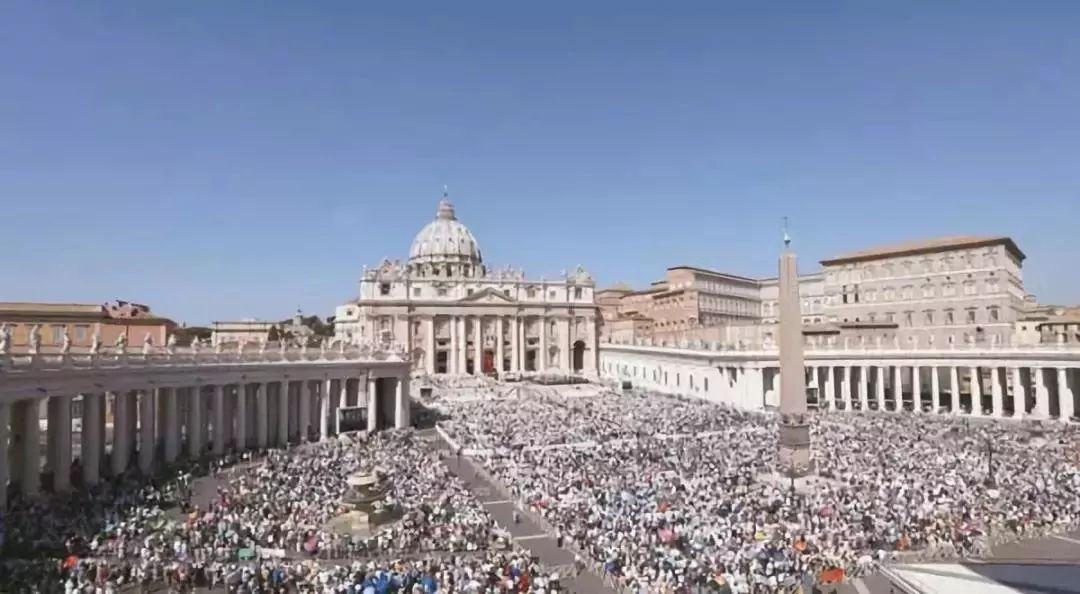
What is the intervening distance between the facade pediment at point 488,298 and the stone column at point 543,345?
15.2 ft

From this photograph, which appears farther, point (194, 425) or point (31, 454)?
point (194, 425)

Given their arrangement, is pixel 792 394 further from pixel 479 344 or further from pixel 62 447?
pixel 479 344

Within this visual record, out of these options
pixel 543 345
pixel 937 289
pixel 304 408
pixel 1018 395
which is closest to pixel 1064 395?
pixel 1018 395

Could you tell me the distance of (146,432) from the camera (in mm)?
32844

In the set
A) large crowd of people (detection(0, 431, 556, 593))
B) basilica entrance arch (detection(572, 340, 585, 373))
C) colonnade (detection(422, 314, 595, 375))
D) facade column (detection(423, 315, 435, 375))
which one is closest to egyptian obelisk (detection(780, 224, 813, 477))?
large crowd of people (detection(0, 431, 556, 593))

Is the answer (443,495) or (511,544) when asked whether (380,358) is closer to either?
(443,495)

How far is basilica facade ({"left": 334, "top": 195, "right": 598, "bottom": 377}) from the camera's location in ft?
298

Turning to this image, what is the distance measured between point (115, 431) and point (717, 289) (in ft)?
291

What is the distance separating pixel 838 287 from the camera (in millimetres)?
79875

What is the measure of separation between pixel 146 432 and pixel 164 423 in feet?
6.28

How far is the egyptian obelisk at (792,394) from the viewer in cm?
2831

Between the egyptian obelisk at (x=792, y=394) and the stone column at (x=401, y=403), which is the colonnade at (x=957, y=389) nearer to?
the egyptian obelisk at (x=792, y=394)

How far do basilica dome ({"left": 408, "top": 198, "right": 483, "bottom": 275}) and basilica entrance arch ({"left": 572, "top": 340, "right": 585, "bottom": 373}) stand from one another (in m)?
23.0

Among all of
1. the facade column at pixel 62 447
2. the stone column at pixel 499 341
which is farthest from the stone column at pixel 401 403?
the stone column at pixel 499 341
